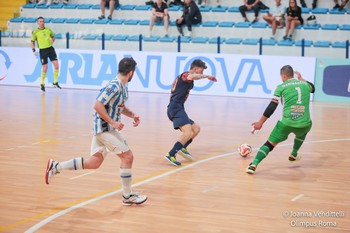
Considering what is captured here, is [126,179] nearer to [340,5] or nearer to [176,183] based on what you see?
[176,183]

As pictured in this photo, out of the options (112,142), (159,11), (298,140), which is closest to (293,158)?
(298,140)

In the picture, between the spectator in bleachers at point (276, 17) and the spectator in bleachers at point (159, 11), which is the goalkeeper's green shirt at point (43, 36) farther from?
the spectator in bleachers at point (276, 17)

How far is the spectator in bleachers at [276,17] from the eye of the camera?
966 inches

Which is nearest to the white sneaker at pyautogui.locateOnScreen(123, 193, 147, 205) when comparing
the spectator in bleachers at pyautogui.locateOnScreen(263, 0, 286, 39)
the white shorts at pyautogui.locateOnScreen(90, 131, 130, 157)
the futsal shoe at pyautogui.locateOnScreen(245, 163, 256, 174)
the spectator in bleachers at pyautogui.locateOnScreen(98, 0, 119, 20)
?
the white shorts at pyautogui.locateOnScreen(90, 131, 130, 157)

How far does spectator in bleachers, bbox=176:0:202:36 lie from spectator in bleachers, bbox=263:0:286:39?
8.48 feet

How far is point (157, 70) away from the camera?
23719 millimetres

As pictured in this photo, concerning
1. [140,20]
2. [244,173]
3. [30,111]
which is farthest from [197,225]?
[140,20]

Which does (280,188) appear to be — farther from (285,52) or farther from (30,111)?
(285,52)

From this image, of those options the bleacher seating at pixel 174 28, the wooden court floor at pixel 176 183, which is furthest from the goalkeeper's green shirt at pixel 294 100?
the bleacher seating at pixel 174 28

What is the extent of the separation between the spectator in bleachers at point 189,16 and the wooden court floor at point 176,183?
30.8 feet

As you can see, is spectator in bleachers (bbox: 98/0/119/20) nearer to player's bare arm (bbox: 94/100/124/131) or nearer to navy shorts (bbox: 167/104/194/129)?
navy shorts (bbox: 167/104/194/129)

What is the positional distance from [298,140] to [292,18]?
44.9 feet

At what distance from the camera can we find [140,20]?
2772 centimetres

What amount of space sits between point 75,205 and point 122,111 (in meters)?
1.32
